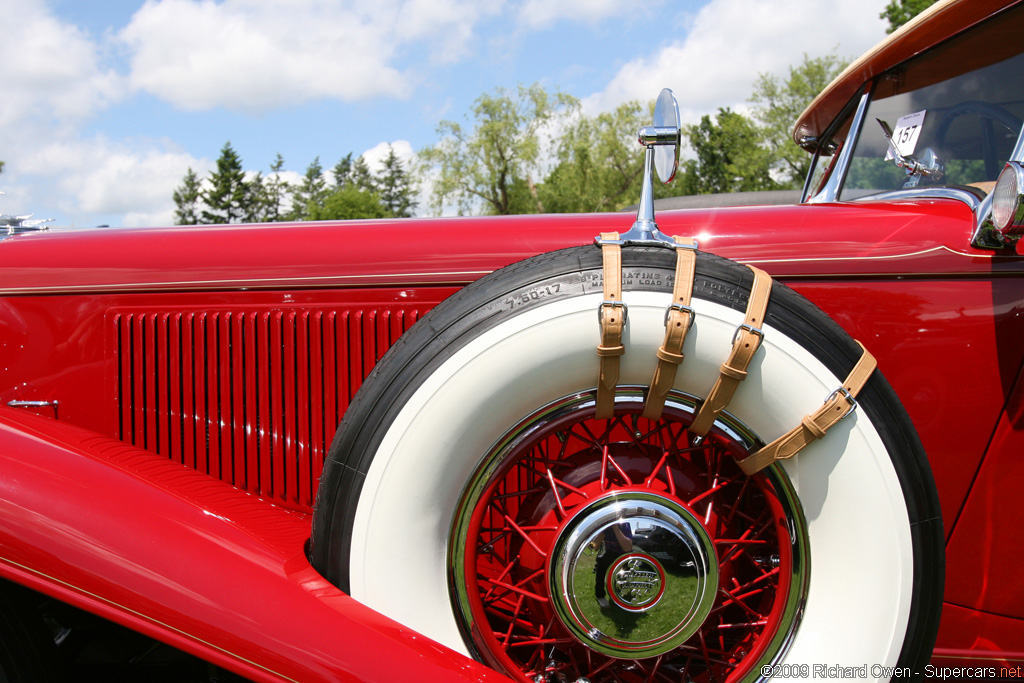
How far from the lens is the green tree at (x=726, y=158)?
119ft

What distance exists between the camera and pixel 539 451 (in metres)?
1.58

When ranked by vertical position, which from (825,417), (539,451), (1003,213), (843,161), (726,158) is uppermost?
(726,158)

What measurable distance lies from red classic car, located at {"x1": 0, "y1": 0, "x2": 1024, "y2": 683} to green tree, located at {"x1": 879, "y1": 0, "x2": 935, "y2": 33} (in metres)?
28.3

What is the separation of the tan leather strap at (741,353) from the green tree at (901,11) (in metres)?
28.6

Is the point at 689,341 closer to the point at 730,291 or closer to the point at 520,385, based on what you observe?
the point at 730,291

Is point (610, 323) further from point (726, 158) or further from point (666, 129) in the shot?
point (726, 158)

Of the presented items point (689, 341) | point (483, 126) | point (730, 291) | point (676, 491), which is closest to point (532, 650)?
point (676, 491)

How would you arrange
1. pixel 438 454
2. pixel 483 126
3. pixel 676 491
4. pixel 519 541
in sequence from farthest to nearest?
1. pixel 483 126
2. pixel 519 541
3. pixel 676 491
4. pixel 438 454

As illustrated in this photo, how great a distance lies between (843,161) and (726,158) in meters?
44.6

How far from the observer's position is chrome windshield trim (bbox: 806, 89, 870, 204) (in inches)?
95.3

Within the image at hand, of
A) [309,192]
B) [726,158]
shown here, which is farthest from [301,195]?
[726,158]

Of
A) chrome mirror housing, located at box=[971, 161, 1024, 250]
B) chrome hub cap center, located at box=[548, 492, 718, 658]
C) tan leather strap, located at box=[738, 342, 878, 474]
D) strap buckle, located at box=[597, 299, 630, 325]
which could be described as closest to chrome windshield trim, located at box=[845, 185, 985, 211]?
chrome mirror housing, located at box=[971, 161, 1024, 250]

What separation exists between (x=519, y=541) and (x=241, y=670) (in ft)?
2.07

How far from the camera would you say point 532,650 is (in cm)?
151
